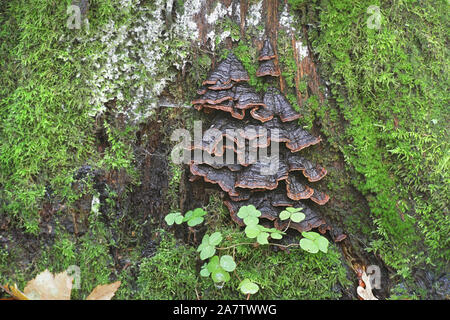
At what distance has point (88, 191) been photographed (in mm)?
3379

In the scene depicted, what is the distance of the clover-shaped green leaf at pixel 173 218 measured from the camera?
10.9 ft

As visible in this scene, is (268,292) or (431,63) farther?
(431,63)

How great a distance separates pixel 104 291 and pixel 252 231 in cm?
141

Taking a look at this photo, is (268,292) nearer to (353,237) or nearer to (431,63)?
(353,237)

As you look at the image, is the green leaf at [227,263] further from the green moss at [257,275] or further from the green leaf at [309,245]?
the green leaf at [309,245]

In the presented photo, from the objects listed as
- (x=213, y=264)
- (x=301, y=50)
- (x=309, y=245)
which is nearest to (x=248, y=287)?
(x=213, y=264)

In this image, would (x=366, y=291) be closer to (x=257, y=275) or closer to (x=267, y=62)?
(x=257, y=275)

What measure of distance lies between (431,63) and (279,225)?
2343 millimetres

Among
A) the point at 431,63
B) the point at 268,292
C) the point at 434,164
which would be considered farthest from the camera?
the point at 431,63

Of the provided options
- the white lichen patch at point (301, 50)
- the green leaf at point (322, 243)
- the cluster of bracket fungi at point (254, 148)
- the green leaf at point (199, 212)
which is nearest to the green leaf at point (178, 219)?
the green leaf at point (199, 212)

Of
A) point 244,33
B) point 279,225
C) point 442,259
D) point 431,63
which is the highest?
point 244,33

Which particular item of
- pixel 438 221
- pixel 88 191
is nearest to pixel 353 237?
pixel 438 221

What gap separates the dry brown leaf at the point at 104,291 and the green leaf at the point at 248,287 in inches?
42.7

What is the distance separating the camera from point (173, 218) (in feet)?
11.0
